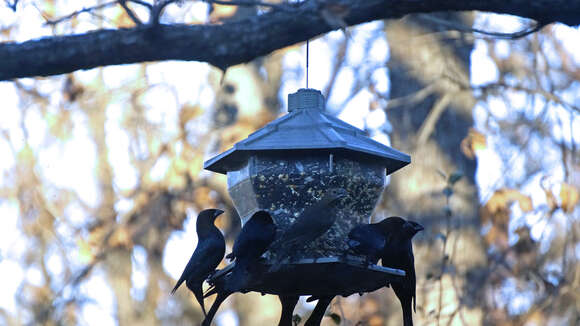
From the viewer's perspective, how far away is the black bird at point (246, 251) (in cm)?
452

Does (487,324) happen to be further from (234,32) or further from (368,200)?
(234,32)

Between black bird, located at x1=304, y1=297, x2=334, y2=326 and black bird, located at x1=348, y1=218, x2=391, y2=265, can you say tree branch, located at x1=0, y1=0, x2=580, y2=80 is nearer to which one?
black bird, located at x1=348, y1=218, x2=391, y2=265

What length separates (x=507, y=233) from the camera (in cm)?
988

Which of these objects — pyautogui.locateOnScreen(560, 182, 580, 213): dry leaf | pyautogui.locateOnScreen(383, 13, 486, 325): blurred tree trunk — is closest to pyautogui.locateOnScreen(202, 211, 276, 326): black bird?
pyautogui.locateOnScreen(383, 13, 486, 325): blurred tree trunk

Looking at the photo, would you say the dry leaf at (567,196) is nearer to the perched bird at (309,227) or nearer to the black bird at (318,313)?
the black bird at (318,313)

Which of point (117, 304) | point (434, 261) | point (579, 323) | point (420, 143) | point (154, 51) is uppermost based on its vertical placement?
point (154, 51)

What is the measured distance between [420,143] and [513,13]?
187 inches

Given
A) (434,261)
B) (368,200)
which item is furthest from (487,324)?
(368,200)

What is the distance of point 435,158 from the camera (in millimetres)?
9695

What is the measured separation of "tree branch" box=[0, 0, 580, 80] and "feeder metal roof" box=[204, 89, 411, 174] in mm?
407

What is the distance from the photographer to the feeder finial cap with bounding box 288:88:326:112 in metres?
5.29

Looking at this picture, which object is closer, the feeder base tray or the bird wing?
the feeder base tray

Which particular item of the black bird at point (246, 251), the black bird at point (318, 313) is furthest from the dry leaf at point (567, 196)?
the black bird at point (246, 251)

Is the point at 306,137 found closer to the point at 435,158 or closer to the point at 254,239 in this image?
the point at 254,239
